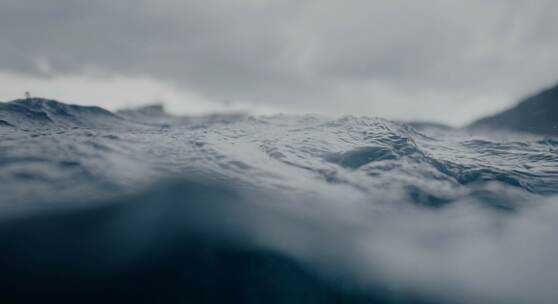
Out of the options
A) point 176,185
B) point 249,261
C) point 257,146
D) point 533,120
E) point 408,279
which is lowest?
point 408,279

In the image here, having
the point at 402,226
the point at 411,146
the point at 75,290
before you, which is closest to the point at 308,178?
the point at 402,226

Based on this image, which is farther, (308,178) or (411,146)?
(411,146)

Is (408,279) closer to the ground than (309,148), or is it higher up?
closer to the ground

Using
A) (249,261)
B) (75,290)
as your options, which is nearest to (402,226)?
(249,261)

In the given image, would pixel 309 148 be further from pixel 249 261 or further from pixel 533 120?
pixel 533 120

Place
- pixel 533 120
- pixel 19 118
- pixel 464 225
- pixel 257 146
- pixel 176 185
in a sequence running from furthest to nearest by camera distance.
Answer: pixel 533 120 < pixel 19 118 < pixel 257 146 < pixel 464 225 < pixel 176 185

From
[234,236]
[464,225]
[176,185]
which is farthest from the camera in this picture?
[464,225]

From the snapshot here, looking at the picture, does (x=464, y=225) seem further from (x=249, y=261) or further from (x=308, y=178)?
(x=249, y=261)
